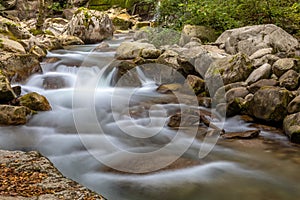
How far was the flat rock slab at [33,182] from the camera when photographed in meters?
2.65

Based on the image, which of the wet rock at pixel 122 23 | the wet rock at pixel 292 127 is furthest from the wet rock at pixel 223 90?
the wet rock at pixel 122 23

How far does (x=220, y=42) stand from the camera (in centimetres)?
909

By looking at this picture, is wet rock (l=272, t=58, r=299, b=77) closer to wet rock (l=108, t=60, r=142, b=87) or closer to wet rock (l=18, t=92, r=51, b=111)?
wet rock (l=108, t=60, r=142, b=87)

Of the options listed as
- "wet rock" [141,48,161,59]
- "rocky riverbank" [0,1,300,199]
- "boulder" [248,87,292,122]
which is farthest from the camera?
"wet rock" [141,48,161,59]

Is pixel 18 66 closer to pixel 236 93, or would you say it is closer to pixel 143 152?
pixel 143 152

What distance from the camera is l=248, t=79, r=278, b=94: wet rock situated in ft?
20.2

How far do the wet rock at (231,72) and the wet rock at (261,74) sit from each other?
230mm

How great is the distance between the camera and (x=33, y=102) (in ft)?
19.9

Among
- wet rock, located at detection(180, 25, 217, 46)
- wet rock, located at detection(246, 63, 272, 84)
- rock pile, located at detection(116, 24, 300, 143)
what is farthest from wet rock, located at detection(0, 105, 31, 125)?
wet rock, located at detection(180, 25, 217, 46)

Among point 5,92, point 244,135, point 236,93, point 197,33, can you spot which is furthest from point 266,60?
point 5,92

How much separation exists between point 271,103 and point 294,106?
373 mm

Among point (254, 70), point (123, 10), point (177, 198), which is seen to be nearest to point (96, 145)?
point (177, 198)

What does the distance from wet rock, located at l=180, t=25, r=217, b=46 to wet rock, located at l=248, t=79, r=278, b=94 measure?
378 cm

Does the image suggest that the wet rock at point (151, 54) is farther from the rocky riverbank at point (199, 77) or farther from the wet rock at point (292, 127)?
the wet rock at point (292, 127)
